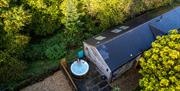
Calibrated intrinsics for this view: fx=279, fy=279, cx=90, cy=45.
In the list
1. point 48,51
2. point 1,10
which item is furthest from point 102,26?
point 1,10

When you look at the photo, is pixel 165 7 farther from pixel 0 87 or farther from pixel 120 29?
pixel 0 87

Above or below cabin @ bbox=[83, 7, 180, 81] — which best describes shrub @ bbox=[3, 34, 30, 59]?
above

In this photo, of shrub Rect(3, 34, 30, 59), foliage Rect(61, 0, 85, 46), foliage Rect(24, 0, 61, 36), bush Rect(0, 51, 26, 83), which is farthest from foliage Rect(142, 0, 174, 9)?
bush Rect(0, 51, 26, 83)

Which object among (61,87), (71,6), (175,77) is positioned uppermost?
(71,6)

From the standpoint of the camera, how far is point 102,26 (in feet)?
102

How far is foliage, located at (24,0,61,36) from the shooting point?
29.1 meters

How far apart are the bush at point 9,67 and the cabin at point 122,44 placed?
6.99 m

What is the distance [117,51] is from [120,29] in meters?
3.46

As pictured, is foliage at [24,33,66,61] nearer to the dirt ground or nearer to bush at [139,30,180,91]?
the dirt ground

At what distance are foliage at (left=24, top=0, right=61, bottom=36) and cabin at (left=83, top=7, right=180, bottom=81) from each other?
4.56m

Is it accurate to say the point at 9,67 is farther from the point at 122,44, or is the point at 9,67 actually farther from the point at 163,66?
the point at 163,66

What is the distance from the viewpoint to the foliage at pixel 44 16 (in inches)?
1144

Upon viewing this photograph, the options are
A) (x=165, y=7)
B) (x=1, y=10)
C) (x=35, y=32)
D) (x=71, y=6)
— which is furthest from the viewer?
(x=165, y=7)

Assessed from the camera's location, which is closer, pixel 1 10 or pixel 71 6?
pixel 1 10
